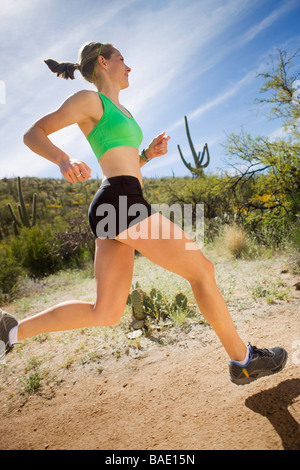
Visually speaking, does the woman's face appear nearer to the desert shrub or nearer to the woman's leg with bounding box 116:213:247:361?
the woman's leg with bounding box 116:213:247:361

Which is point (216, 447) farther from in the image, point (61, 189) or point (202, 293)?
point (61, 189)

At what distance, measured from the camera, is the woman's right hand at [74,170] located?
58.1 inches

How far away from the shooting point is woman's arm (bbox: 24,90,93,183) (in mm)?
1551

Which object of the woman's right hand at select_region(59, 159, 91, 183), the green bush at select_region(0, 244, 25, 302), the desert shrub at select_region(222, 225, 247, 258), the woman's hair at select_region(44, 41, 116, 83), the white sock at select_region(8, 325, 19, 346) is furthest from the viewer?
the green bush at select_region(0, 244, 25, 302)

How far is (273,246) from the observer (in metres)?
6.00

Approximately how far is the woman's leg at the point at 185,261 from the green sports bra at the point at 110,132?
1.65 ft

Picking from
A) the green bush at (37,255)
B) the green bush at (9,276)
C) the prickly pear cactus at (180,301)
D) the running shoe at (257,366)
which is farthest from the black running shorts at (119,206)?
the green bush at (37,255)

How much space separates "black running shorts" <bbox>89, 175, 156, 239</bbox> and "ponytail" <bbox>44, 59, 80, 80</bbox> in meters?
0.99

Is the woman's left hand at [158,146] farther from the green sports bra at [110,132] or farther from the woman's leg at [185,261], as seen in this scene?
the woman's leg at [185,261]

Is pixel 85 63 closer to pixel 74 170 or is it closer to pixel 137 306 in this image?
pixel 74 170

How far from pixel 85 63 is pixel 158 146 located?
787 mm

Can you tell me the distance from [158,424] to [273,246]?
4.93 meters

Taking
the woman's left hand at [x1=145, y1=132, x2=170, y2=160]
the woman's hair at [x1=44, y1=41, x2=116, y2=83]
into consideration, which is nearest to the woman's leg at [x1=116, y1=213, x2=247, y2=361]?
the woman's left hand at [x1=145, y1=132, x2=170, y2=160]
